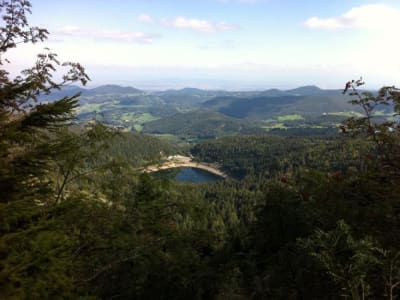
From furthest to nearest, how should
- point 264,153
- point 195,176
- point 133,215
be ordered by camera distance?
point 264,153 < point 195,176 < point 133,215

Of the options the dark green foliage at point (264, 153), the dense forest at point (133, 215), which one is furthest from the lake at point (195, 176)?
the dense forest at point (133, 215)

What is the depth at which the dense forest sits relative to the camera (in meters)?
5.04

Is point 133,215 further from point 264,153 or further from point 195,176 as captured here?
point 264,153

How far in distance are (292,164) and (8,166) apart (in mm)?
109330

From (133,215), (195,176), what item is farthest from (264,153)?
(133,215)

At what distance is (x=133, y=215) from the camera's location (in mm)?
11641

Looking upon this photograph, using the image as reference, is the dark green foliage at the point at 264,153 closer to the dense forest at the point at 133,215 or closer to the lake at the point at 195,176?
the lake at the point at 195,176

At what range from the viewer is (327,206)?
11.5 m

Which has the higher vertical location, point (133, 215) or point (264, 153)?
point (133, 215)

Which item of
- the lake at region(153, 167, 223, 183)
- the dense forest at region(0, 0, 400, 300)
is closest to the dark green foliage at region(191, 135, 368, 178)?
the lake at region(153, 167, 223, 183)

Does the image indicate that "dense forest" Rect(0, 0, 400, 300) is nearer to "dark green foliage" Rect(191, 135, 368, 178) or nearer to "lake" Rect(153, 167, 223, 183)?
"dark green foliage" Rect(191, 135, 368, 178)

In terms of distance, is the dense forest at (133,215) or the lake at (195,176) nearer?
the dense forest at (133,215)

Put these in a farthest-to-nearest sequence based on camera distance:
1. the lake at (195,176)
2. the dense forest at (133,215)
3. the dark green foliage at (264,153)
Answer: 1. the lake at (195,176)
2. the dark green foliage at (264,153)
3. the dense forest at (133,215)

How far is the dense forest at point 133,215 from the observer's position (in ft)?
16.5
